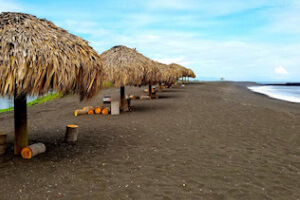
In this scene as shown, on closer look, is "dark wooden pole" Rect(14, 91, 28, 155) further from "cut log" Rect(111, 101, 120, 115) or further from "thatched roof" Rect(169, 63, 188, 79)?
"thatched roof" Rect(169, 63, 188, 79)

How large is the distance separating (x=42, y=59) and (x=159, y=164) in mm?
2831

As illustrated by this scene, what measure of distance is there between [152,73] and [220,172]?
288 inches

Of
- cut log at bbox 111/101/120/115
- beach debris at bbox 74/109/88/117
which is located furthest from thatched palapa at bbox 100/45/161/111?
beach debris at bbox 74/109/88/117

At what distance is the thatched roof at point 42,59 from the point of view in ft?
13.6

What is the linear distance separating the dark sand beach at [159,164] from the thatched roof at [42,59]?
4.57 ft

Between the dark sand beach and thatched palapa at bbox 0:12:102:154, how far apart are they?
1.24m

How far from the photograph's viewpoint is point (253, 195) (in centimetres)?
385

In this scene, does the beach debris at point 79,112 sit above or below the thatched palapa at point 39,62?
below

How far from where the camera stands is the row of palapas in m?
4.16

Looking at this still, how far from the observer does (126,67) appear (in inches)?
408

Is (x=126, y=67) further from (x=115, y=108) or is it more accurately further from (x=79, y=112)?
(x=79, y=112)


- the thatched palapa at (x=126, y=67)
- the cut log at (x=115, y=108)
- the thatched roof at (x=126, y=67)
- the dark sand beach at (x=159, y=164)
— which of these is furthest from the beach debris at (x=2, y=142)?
the cut log at (x=115, y=108)

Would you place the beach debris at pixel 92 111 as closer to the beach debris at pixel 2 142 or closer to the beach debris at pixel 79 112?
the beach debris at pixel 79 112

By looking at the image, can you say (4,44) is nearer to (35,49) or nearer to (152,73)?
(35,49)
